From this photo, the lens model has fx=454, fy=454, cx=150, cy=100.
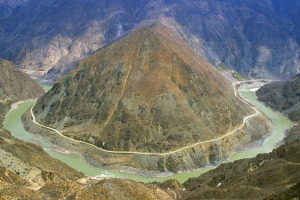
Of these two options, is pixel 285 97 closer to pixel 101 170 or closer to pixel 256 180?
pixel 101 170

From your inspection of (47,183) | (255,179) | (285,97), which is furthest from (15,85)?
(255,179)

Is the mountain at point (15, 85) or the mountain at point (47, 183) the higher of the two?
the mountain at point (47, 183)

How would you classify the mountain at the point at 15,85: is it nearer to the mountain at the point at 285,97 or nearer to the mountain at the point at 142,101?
the mountain at the point at 142,101

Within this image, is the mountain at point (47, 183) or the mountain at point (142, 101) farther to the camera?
the mountain at point (142, 101)

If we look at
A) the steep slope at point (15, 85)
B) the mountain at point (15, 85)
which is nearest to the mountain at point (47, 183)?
the mountain at point (15, 85)

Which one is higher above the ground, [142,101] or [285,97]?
[142,101]
